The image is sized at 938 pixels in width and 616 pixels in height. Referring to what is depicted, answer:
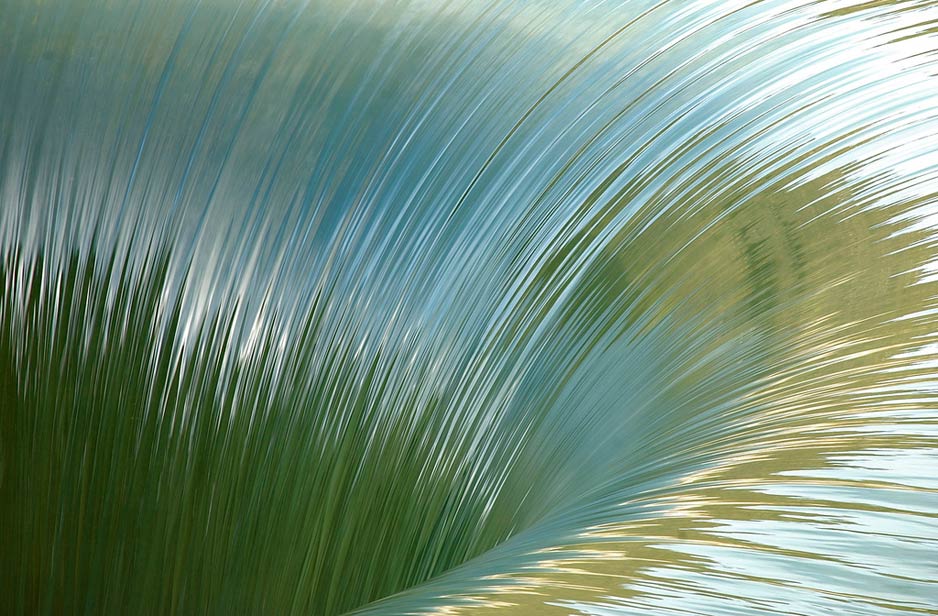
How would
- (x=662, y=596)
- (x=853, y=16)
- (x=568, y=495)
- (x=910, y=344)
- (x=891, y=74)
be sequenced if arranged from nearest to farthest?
(x=662, y=596) < (x=910, y=344) < (x=568, y=495) < (x=891, y=74) < (x=853, y=16)

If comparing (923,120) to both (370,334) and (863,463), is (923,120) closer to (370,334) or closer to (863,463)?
(863,463)

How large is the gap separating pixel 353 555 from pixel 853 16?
0.79 meters

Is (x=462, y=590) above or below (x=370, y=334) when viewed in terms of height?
below

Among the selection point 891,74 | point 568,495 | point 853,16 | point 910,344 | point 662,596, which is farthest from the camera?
point 853,16

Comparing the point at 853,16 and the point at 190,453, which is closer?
the point at 853,16

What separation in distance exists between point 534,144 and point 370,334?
0.30 meters

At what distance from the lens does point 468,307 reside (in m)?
1.19

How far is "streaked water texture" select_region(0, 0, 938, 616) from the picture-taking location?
0.59m

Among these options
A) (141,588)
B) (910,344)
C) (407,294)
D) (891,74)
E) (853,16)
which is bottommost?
(141,588)

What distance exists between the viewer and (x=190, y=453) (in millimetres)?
1456

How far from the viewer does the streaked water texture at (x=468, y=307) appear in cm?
59

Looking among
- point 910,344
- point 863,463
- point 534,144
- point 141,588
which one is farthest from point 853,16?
point 141,588

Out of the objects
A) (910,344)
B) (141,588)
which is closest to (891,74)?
(910,344)

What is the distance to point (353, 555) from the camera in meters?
1.21
